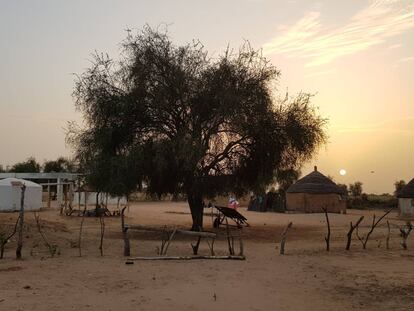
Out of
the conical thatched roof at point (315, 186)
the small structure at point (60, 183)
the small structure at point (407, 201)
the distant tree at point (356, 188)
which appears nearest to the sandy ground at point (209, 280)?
the small structure at point (407, 201)

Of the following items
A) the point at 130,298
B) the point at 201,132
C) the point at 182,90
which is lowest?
the point at 130,298

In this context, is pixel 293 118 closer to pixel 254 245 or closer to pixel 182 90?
pixel 182 90

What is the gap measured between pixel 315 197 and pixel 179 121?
28.9 m

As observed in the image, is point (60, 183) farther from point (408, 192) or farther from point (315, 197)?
point (408, 192)

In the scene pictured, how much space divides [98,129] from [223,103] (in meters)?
5.85

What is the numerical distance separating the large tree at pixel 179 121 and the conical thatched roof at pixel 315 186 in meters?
26.0

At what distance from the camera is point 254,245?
22000 mm

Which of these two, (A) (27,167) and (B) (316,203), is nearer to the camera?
(B) (316,203)

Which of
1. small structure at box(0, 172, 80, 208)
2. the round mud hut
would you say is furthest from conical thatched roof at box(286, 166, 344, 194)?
small structure at box(0, 172, 80, 208)

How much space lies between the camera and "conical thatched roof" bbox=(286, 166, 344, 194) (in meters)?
52.0

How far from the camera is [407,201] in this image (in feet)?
145

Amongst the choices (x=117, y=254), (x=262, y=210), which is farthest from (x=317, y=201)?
(x=117, y=254)

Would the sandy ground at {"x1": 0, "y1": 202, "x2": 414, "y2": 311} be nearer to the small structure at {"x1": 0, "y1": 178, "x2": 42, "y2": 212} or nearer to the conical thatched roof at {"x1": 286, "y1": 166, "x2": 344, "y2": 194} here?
the small structure at {"x1": 0, "y1": 178, "x2": 42, "y2": 212}

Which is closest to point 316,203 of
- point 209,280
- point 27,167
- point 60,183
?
point 60,183
